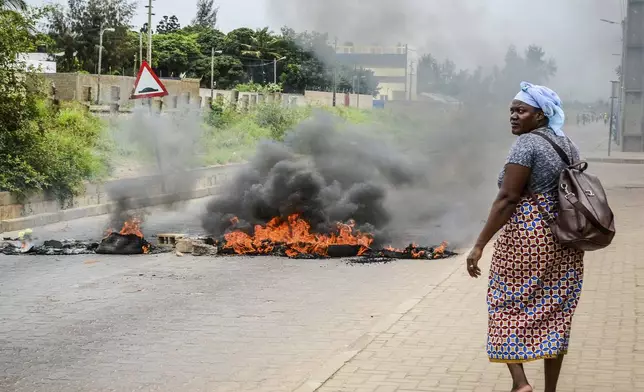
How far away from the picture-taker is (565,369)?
627 cm

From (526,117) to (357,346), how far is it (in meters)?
2.40

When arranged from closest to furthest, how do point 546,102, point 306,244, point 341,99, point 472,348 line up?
point 546,102 → point 472,348 → point 306,244 → point 341,99

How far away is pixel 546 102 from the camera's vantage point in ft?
17.3

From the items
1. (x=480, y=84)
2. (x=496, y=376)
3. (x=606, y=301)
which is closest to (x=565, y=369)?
(x=496, y=376)

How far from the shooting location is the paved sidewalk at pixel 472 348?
19.6 ft

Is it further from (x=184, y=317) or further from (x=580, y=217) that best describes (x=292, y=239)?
(x=580, y=217)

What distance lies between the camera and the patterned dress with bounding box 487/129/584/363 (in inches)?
200

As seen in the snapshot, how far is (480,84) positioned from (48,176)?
1036cm

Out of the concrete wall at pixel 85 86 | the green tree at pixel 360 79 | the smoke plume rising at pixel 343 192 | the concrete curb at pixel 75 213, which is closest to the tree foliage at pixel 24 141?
the concrete curb at pixel 75 213

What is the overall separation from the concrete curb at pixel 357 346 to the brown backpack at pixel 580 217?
5.68 feet

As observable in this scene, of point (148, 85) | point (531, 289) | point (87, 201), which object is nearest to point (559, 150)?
point (531, 289)

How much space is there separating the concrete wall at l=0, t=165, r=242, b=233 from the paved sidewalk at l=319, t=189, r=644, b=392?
779 cm

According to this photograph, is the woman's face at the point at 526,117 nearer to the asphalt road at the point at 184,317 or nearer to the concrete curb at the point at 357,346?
the concrete curb at the point at 357,346

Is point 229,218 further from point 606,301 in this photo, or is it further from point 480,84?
point 480,84
